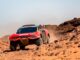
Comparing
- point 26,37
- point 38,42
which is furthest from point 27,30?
point 38,42

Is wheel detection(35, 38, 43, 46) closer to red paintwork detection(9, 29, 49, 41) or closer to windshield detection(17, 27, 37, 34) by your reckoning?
red paintwork detection(9, 29, 49, 41)

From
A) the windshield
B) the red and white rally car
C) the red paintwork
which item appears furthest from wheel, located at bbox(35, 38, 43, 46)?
the windshield

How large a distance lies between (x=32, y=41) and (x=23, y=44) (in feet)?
2.05

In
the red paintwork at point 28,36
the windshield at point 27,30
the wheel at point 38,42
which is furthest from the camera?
the windshield at point 27,30

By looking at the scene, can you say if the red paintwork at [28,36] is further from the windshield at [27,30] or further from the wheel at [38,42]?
the windshield at [27,30]

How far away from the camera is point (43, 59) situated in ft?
51.3

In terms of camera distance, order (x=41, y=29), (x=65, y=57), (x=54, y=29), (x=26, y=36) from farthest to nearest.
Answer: (x=54, y=29), (x=41, y=29), (x=26, y=36), (x=65, y=57)

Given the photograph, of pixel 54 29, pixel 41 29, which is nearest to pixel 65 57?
pixel 41 29

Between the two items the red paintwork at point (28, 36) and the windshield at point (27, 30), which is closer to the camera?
the red paintwork at point (28, 36)

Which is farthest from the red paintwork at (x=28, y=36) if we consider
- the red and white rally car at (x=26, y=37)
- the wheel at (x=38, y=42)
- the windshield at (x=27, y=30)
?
the windshield at (x=27, y=30)

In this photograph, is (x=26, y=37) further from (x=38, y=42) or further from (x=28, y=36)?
(x=38, y=42)

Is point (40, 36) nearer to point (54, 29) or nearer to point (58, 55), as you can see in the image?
point (58, 55)

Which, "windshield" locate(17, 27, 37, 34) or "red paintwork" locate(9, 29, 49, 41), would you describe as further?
"windshield" locate(17, 27, 37, 34)

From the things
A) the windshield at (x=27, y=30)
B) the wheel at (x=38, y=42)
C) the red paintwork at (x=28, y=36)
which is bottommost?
the wheel at (x=38, y=42)
